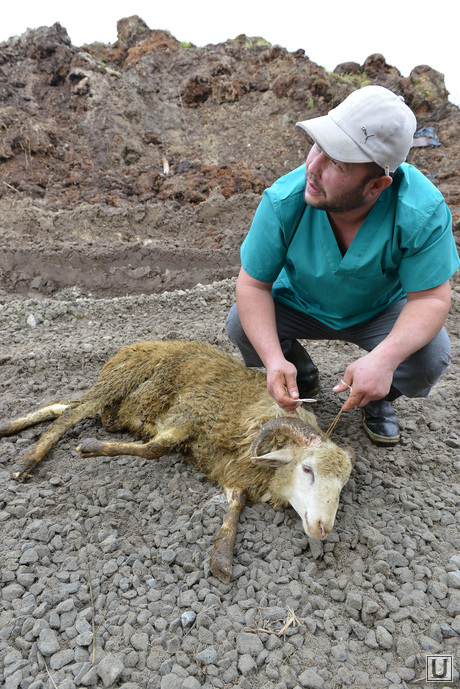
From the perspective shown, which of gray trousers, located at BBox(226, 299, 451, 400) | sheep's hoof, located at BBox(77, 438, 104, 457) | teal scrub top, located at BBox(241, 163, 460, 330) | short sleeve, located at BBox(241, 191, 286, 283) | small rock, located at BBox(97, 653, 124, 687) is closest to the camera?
small rock, located at BBox(97, 653, 124, 687)

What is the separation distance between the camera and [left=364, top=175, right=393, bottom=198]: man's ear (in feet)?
8.50

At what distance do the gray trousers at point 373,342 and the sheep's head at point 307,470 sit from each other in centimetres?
85

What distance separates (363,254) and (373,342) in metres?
0.87

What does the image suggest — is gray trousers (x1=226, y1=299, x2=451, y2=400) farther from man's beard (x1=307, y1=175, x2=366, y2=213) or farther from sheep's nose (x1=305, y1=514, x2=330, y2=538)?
sheep's nose (x1=305, y1=514, x2=330, y2=538)

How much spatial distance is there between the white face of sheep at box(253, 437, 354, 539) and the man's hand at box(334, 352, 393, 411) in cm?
42

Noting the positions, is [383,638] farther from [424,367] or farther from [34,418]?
[34,418]

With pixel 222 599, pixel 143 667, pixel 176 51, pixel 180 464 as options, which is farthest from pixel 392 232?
pixel 176 51

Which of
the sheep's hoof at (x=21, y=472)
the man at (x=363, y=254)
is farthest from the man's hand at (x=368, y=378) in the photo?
the sheep's hoof at (x=21, y=472)

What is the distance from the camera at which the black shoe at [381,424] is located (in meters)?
3.60

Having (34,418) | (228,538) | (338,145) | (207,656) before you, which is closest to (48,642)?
(207,656)

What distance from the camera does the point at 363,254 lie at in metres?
2.95

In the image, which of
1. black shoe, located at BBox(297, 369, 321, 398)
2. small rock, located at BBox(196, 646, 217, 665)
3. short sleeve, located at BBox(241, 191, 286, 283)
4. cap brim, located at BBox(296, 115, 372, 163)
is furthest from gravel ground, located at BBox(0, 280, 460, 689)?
cap brim, located at BBox(296, 115, 372, 163)

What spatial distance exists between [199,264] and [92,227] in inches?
104

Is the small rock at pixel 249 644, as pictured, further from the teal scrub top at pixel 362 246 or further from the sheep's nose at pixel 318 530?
the teal scrub top at pixel 362 246
